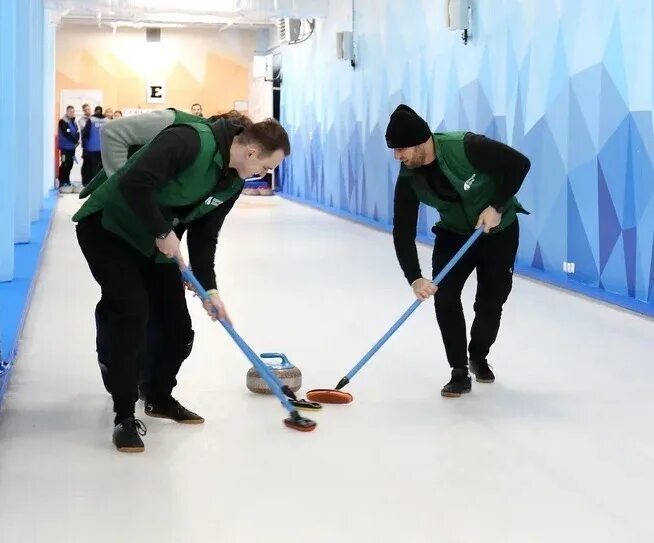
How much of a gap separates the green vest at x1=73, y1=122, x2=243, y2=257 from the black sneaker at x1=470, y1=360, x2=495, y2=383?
1.59 meters

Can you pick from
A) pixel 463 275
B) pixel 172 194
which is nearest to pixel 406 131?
pixel 463 275

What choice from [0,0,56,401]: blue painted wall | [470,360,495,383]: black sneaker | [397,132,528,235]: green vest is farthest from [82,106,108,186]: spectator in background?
[397,132,528,235]: green vest

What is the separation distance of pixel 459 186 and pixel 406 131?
1.10 feet

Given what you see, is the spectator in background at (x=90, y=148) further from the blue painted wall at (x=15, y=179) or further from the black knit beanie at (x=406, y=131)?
the black knit beanie at (x=406, y=131)

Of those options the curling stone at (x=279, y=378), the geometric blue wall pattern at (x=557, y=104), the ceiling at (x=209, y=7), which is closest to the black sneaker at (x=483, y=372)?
the curling stone at (x=279, y=378)

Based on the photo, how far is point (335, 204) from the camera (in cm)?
1623

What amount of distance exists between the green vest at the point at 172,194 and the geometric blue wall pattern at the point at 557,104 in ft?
13.5

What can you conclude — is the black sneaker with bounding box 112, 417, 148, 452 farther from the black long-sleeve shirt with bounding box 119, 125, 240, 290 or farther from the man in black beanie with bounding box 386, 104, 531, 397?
the man in black beanie with bounding box 386, 104, 531, 397

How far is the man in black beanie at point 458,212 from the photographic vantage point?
380 centimetres

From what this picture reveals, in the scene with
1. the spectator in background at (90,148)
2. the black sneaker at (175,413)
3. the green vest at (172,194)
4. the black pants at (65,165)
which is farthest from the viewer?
the black pants at (65,165)

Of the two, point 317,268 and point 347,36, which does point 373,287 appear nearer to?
point 317,268

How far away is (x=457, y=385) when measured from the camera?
412 cm

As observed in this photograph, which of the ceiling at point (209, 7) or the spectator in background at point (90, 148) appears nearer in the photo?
the ceiling at point (209, 7)

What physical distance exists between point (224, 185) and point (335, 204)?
1306 cm
